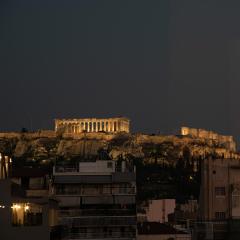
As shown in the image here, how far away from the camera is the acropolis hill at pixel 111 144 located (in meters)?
126

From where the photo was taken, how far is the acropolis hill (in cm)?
12588

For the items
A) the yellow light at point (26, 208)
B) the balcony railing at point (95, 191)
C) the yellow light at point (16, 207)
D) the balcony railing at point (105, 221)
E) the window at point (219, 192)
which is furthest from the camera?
the window at point (219, 192)

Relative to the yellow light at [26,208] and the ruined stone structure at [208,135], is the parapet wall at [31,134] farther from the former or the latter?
the yellow light at [26,208]

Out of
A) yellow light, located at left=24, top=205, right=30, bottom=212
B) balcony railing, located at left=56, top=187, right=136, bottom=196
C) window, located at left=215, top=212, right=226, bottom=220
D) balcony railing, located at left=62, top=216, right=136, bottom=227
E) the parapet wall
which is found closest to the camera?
yellow light, located at left=24, top=205, right=30, bottom=212

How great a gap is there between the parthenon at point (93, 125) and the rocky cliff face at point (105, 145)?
238 inches

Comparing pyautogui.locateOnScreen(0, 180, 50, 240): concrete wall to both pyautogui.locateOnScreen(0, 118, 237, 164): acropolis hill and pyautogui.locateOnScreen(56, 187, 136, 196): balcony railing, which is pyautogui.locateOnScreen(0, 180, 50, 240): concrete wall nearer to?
pyautogui.locateOnScreen(56, 187, 136, 196): balcony railing

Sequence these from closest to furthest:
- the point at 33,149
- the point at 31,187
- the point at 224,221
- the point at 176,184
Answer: the point at 224,221
the point at 31,187
the point at 176,184
the point at 33,149

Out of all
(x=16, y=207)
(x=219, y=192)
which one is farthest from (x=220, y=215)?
(x=16, y=207)

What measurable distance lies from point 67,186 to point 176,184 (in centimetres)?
5034

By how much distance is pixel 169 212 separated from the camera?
48.5 meters

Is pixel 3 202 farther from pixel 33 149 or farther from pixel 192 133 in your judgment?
pixel 192 133

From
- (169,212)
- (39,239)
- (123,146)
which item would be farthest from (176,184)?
(39,239)

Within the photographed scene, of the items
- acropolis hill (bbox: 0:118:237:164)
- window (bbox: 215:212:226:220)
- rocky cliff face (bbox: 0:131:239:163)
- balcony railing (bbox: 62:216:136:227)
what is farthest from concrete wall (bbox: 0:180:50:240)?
rocky cliff face (bbox: 0:131:239:163)

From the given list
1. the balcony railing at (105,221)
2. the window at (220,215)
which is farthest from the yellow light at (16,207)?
the window at (220,215)
